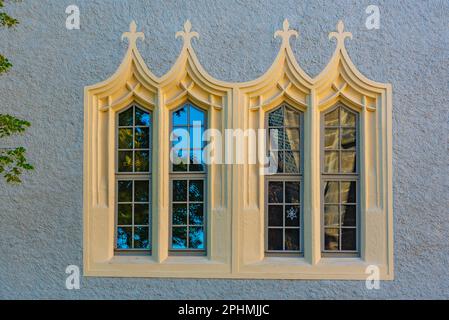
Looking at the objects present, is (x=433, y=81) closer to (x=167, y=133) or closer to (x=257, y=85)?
(x=257, y=85)

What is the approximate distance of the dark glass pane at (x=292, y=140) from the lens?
7621 mm

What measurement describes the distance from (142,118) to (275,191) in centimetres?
198

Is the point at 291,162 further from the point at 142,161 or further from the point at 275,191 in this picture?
the point at 142,161

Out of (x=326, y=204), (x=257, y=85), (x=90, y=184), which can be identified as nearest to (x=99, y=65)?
(x=90, y=184)

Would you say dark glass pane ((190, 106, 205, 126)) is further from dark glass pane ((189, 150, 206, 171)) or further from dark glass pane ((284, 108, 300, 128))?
dark glass pane ((284, 108, 300, 128))

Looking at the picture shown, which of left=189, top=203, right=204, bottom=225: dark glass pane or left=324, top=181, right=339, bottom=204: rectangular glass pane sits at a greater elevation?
left=324, top=181, right=339, bottom=204: rectangular glass pane

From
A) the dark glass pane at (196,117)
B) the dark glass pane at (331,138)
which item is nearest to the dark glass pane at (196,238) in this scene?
the dark glass pane at (196,117)

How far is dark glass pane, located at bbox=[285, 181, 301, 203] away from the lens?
7.61m

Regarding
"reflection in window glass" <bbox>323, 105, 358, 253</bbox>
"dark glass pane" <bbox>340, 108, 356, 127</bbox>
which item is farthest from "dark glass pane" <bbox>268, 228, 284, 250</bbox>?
"dark glass pane" <bbox>340, 108, 356, 127</bbox>

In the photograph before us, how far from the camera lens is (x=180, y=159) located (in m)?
7.70

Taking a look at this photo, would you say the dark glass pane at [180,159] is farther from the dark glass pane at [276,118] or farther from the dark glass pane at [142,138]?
the dark glass pane at [276,118]

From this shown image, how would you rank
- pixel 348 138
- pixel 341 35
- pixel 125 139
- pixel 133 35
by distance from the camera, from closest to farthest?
pixel 341 35, pixel 348 138, pixel 133 35, pixel 125 139

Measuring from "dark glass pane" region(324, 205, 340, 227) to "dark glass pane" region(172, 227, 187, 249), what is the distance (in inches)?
71.5

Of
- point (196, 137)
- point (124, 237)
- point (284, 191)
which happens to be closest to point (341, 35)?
point (284, 191)
